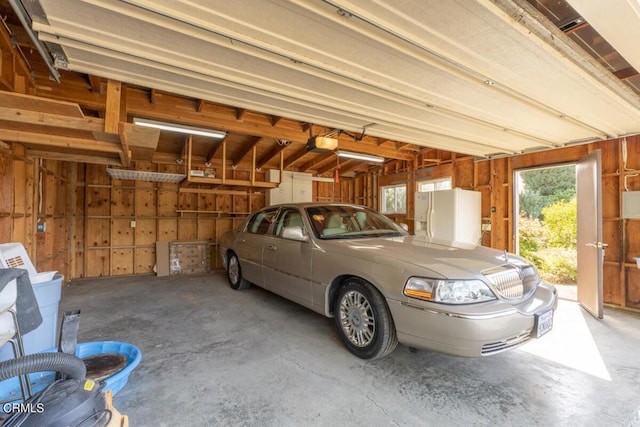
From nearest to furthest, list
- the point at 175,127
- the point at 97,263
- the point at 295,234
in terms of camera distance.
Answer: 1. the point at 295,234
2. the point at 175,127
3. the point at 97,263

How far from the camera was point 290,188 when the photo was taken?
7391 millimetres

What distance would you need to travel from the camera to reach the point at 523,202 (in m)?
13.4

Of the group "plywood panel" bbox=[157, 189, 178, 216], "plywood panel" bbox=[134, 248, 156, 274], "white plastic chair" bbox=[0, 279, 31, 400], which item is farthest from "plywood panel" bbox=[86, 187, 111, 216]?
"white plastic chair" bbox=[0, 279, 31, 400]

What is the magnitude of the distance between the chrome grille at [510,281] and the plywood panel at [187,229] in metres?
6.62

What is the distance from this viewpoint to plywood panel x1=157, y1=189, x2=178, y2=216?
21.7 feet

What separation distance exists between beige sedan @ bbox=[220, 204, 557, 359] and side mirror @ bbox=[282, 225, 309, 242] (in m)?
0.01

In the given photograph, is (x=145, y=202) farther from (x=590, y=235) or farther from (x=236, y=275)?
(x=590, y=235)

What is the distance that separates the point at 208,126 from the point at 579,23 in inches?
166

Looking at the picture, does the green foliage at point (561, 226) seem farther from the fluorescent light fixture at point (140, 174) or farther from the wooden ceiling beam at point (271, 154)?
the fluorescent light fixture at point (140, 174)

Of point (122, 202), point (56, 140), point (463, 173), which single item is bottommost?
point (122, 202)

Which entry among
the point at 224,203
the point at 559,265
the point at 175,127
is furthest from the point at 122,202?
the point at 559,265

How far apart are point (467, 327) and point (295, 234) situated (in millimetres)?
1920

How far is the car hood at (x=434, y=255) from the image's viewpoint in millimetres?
2045

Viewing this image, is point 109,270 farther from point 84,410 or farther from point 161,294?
point 84,410
